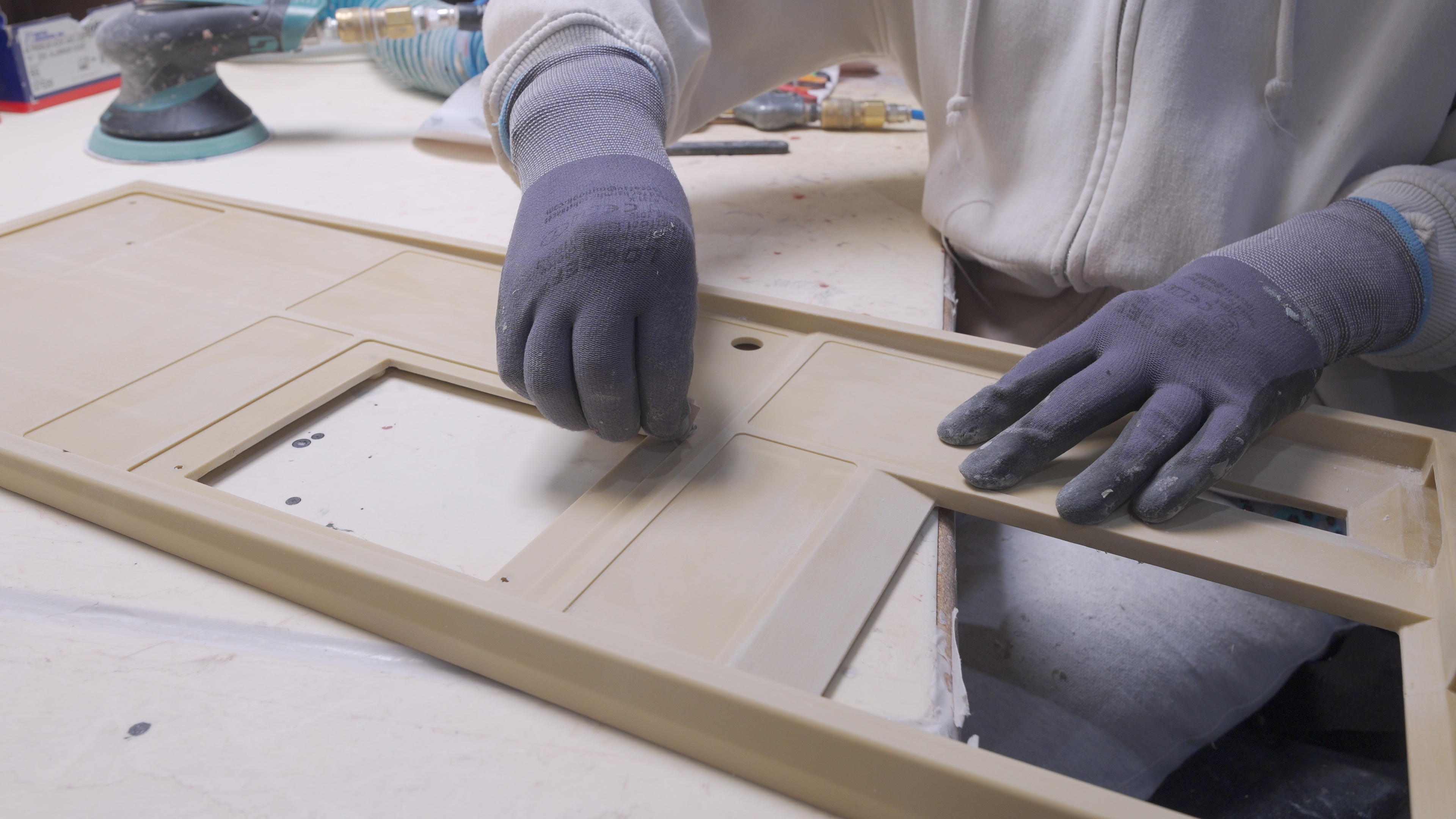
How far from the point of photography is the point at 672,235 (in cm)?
62

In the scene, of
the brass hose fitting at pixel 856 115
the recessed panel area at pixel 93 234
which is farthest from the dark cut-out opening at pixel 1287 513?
the recessed panel area at pixel 93 234

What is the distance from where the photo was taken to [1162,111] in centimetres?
79

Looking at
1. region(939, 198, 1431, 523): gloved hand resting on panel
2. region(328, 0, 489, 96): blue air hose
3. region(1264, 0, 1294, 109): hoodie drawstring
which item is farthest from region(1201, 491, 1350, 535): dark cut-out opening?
region(328, 0, 489, 96): blue air hose

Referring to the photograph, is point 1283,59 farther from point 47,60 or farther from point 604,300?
point 47,60

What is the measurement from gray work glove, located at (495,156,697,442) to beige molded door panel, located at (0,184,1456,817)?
51 millimetres

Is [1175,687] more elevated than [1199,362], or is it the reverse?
[1199,362]

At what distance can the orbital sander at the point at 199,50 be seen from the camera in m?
1.29

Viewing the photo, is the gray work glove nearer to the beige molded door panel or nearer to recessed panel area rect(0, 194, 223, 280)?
the beige molded door panel

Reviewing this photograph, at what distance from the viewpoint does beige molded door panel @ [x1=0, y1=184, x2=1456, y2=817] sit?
1.46ft

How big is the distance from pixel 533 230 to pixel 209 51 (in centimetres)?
102

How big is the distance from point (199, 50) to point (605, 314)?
43.7 inches

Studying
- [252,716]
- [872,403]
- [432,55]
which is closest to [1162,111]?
[872,403]

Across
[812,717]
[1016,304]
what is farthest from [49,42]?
[812,717]

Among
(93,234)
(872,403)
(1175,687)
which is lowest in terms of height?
(1175,687)
